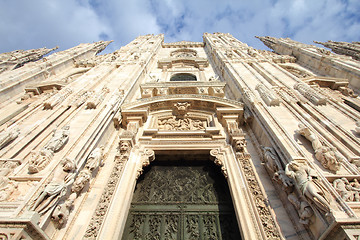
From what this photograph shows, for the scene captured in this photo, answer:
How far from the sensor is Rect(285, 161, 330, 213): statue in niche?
332 cm

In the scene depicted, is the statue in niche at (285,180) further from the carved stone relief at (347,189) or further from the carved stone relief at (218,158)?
the carved stone relief at (218,158)

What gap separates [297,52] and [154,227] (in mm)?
17171

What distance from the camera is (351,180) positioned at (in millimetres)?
3902

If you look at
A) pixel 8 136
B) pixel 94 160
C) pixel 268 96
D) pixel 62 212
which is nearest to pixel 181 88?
pixel 268 96

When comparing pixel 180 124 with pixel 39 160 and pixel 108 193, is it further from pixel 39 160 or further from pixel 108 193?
pixel 39 160

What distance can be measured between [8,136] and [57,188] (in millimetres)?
2527

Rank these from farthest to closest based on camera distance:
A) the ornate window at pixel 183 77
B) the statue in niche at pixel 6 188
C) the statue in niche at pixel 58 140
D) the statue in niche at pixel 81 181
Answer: the ornate window at pixel 183 77 < the statue in niche at pixel 58 140 < the statue in niche at pixel 81 181 < the statue in niche at pixel 6 188

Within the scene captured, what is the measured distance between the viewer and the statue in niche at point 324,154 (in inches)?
160

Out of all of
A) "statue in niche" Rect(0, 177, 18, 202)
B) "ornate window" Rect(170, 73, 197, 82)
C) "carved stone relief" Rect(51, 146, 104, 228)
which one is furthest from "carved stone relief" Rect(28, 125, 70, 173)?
"ornate window" Rect(170, 73, 197, 82)

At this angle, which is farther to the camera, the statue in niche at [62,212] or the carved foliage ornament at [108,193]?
the carved foliage ornament at [108,193]

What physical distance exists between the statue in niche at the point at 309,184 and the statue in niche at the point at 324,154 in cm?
50

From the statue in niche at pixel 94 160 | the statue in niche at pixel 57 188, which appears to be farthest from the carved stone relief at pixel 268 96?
the statue in niche at pixel 57 188

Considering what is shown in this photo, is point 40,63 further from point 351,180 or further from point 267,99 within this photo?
A: point 351,180

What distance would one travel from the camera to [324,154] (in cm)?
→ 423
